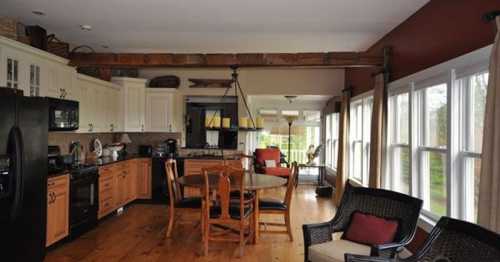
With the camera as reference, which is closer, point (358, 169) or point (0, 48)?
point (0, 48)

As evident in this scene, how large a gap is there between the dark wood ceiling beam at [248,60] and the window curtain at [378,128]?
1.14ft

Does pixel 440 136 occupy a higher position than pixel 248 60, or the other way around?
pixel 248 60

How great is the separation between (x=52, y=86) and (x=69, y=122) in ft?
1.64

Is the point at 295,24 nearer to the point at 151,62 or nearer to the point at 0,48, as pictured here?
the point at 151,62

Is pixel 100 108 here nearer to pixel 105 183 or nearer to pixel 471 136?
pixel 105 183

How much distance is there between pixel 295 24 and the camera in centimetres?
429

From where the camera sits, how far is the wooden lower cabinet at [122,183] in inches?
209

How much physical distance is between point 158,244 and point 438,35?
12.7ft

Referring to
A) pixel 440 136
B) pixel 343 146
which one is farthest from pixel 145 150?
pixel 440 136

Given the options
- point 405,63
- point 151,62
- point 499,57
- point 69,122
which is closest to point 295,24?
point 405,63

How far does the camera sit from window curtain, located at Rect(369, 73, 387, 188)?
450cm

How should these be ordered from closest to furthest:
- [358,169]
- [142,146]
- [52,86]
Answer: [52,86], [358,169], [142,146]

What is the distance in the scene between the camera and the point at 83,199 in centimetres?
464

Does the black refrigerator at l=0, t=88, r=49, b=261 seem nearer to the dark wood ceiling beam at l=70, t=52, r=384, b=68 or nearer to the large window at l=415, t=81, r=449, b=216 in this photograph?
the dark wood ceiling beam at l=70, t=52, r=384, b=68
